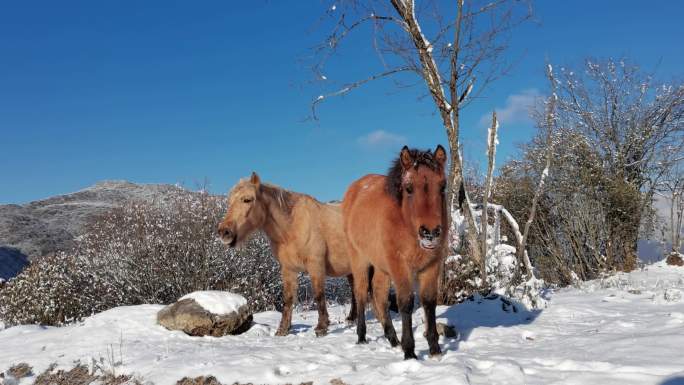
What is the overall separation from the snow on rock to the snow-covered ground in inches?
16.3

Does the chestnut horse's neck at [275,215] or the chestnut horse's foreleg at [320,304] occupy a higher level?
the chestnut horse's neck at [275,215]

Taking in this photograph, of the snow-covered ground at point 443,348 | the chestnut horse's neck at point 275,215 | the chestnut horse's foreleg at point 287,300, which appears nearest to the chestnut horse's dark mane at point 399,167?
the snow-covered ground at point 443,348

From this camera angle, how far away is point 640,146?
567 inches

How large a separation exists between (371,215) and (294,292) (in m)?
2.53

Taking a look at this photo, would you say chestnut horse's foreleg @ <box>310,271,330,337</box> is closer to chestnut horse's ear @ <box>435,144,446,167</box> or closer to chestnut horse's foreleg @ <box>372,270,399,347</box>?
chestnut horse's foreleg @ <box>372,270,399,347</box>

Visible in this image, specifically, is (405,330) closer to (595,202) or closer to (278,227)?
(278,227)

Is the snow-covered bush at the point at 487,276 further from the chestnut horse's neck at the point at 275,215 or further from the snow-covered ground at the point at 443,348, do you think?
the chestnut horse's neck at the point at 275,215

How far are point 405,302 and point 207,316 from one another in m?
3.38

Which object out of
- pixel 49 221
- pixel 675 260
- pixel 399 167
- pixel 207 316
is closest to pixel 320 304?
pixel 207 316

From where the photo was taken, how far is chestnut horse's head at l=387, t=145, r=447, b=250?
405 cm

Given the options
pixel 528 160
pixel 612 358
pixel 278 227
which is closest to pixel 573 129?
pixel 528 160

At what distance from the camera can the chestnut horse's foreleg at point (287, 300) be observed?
6.91 m

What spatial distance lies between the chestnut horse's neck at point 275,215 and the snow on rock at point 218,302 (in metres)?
1.04

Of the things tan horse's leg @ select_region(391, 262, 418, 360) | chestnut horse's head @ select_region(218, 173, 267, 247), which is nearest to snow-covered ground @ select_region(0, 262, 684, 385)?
tan horse's leg @ select_region(391, 262, 418, 360)
